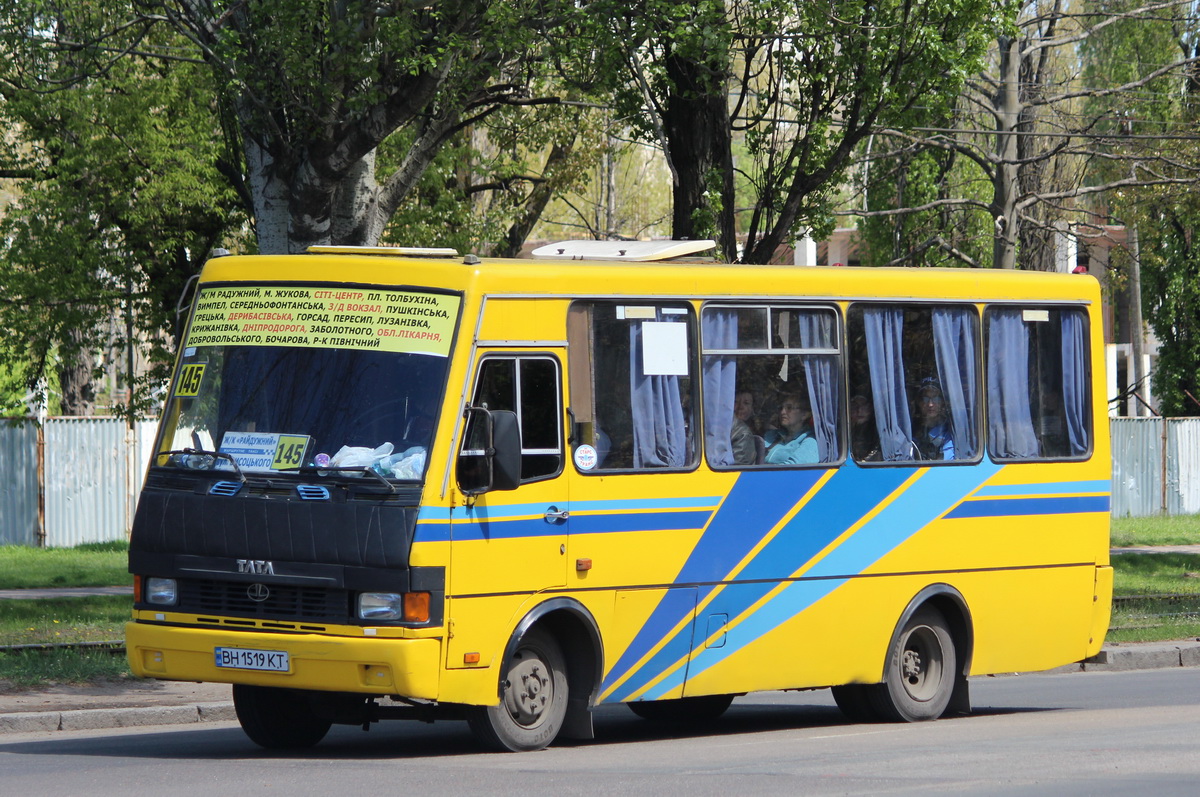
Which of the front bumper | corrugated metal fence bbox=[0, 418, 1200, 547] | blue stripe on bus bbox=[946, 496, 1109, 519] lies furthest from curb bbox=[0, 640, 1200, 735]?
corrugated metal fence bbox=[0, 418, 1200, 547]

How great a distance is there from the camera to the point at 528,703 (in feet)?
31.8

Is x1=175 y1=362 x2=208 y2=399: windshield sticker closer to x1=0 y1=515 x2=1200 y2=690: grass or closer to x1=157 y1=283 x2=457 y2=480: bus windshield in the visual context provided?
x1=157 y1=283 x2=457 y2=480: bus windshield

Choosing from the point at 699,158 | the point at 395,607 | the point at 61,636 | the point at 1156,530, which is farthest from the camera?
the point at 1156,530

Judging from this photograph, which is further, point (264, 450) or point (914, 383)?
point (914, 383)

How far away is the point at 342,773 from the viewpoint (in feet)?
29.2

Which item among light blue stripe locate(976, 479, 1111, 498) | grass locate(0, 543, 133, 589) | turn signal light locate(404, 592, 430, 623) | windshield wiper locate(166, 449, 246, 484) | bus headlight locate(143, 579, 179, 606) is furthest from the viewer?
grass locate(0, 543, 133, 589)

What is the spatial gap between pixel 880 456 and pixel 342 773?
4.54 metres

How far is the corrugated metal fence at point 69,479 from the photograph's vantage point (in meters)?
28.6

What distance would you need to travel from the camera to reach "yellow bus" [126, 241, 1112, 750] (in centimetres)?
912

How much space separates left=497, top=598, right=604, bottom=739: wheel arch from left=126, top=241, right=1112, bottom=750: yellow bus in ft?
0.06

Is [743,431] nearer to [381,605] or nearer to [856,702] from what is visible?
[856,702]

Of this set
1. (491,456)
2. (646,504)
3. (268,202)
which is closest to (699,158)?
(268,202)

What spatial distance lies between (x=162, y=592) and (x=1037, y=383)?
6.68 meters

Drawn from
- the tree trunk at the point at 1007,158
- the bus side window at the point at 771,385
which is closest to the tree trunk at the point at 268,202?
the bus side window at the point at 771,385
